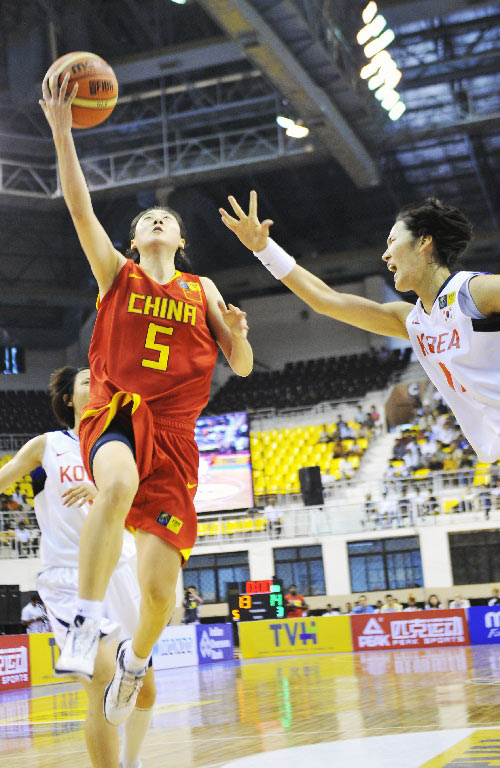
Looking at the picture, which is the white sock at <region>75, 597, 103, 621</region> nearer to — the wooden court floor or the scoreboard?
the wooden court floor

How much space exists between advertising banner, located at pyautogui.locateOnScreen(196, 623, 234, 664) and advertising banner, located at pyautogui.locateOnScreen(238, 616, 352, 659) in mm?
316

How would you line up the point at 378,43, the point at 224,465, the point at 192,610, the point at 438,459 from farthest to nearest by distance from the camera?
the point at 224,465, the point at 438,459, the point at 192,610, the point at 378,43

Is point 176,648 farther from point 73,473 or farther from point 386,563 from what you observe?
point 73,473

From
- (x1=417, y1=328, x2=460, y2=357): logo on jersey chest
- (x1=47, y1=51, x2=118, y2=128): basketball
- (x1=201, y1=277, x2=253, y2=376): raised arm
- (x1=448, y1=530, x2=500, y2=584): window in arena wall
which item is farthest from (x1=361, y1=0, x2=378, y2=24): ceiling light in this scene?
(x1=417, y1=328, x2=460, y2=357): logo on jersey chest

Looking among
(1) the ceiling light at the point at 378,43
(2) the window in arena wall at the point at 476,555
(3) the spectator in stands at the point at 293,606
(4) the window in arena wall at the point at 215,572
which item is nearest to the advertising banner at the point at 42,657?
(3) the spectator in stands at the point at 293,606

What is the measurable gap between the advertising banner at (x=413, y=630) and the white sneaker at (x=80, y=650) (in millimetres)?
16671

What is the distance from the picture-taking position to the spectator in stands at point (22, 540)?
84.1 ft

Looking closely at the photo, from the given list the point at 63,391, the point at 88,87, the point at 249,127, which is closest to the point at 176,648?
the point at 63,391

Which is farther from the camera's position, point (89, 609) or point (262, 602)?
point (262, 602)

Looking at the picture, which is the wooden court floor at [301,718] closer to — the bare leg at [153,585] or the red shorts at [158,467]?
the bare leg at [153,585]

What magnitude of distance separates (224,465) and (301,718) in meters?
20.6

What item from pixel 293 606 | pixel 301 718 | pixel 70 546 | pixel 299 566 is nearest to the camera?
pixel 70 546

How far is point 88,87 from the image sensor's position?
4.67 metres

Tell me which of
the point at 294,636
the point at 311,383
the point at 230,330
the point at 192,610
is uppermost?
the point at 311,383
